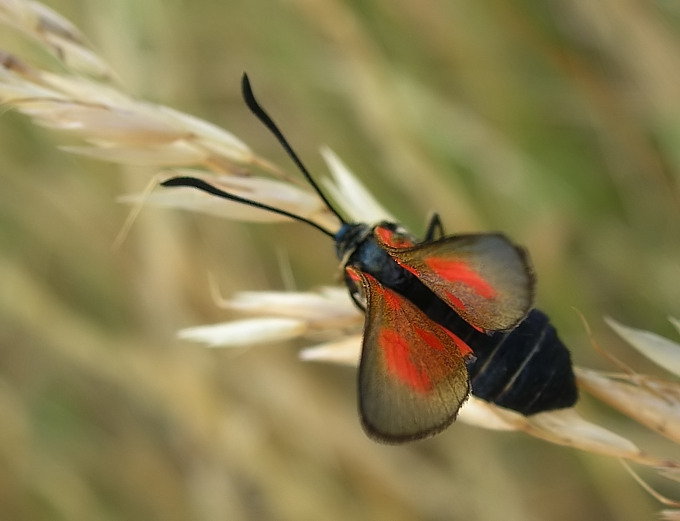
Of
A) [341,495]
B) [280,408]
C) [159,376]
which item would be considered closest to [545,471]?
[341,495]

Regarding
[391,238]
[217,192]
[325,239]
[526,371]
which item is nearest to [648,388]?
[526,371]

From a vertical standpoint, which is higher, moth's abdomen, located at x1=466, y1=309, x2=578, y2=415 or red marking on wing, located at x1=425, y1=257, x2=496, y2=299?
red marking on wing, located at x1=425, y1=257, x2=496, y2=299

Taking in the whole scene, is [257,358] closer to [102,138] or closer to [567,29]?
[102,138]

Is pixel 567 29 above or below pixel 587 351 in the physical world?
above

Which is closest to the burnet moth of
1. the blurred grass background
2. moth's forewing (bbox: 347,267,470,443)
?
moth's forewing (bbox: 347,267,470,443)

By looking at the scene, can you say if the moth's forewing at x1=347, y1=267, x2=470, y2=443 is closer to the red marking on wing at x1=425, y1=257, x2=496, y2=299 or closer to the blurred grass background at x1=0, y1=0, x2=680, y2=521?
the red marking on wing at x1=425, y1=257, x2=496, y2=299

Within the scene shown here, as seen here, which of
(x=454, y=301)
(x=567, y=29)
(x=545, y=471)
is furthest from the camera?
(x=545, y=471)

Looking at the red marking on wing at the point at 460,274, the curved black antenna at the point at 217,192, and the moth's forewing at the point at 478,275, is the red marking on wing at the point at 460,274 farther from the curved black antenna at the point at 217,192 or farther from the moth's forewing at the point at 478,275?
the curved black antenna at the point at 217,192
